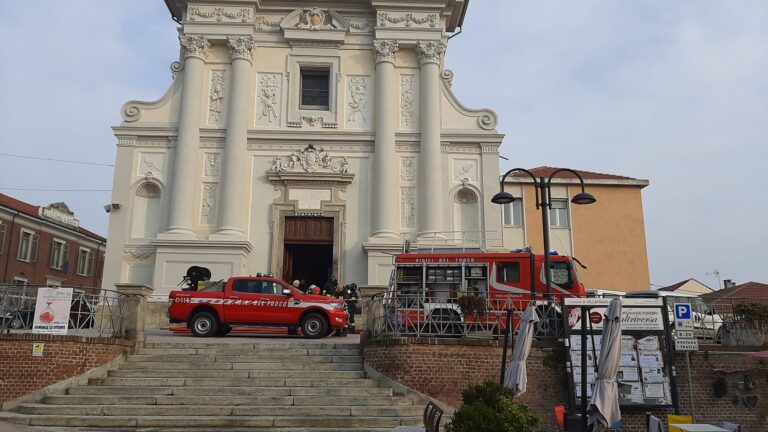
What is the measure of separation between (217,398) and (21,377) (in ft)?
13.1

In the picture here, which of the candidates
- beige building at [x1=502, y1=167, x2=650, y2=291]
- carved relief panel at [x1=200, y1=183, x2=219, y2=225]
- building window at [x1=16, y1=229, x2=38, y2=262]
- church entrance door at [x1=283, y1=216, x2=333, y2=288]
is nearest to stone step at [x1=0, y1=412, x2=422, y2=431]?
church entrance door at [x1=283, y1=216, x2=333, y2=288]

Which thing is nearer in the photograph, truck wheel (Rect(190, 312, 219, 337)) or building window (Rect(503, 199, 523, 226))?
truck wheel (Rect(190, 312, 219, 337))

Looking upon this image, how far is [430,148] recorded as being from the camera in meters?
25.1

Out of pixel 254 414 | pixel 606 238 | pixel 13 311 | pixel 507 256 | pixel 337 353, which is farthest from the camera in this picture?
pixel 606 238

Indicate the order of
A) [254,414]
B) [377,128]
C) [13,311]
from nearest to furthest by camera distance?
[254,414]
[13,311]
[377,128]

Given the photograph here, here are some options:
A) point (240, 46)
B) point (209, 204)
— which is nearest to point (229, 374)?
point (209, 204)

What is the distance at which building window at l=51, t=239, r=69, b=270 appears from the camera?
46.2 m

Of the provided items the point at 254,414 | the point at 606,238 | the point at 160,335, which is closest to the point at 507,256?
the point at 254,414

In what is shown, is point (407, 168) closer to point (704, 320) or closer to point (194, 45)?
point (194, 45)

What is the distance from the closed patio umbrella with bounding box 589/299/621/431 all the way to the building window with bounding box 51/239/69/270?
45.6 meters

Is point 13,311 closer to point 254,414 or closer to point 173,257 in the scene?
point 254,414

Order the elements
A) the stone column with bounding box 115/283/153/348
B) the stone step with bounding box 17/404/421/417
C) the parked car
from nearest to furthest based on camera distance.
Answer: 1. the stone step with bounding box 17/404/421/417
2. the stone column with bounding box 115/283/153/348
3. the parked car

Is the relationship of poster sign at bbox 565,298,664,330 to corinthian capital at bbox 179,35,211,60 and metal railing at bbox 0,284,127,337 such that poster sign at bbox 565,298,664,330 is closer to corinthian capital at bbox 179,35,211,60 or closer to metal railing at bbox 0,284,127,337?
metal railing at bbox 0,284,127,337

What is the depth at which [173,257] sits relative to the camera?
916 inches
